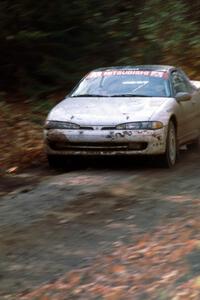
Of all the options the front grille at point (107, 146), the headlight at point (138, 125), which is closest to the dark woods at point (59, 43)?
the front grille at point (107, 146)

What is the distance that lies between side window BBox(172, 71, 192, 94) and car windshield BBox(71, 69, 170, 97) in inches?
8.2

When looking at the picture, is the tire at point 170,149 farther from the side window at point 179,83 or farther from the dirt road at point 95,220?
the side window at point 179,83

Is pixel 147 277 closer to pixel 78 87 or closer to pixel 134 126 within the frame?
pixel 134 126

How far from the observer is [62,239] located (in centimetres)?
681

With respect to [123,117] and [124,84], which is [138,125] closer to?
[123,117]

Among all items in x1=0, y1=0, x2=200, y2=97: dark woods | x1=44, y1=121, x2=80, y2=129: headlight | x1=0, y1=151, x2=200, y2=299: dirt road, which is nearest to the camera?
x1=0, y1=151, x2=200, y2=299: dirt road

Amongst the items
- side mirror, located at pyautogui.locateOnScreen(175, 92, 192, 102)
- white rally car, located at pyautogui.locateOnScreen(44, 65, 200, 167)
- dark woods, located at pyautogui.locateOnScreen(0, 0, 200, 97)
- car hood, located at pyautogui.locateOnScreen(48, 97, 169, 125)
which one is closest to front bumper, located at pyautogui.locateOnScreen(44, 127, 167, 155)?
white rally car, located at pyautogui.locateOnScreen(44, 65, 200, 167)

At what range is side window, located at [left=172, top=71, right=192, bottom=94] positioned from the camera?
11945 mm

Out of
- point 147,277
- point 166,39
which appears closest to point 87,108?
point 147,277

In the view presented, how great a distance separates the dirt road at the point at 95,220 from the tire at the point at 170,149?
6.3 inches

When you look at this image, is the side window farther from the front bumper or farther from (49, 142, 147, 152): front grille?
(49, 142, 147, 152): front grille

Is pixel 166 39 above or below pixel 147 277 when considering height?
below

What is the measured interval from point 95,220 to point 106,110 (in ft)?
11.3

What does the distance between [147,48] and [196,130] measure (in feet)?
23.1
